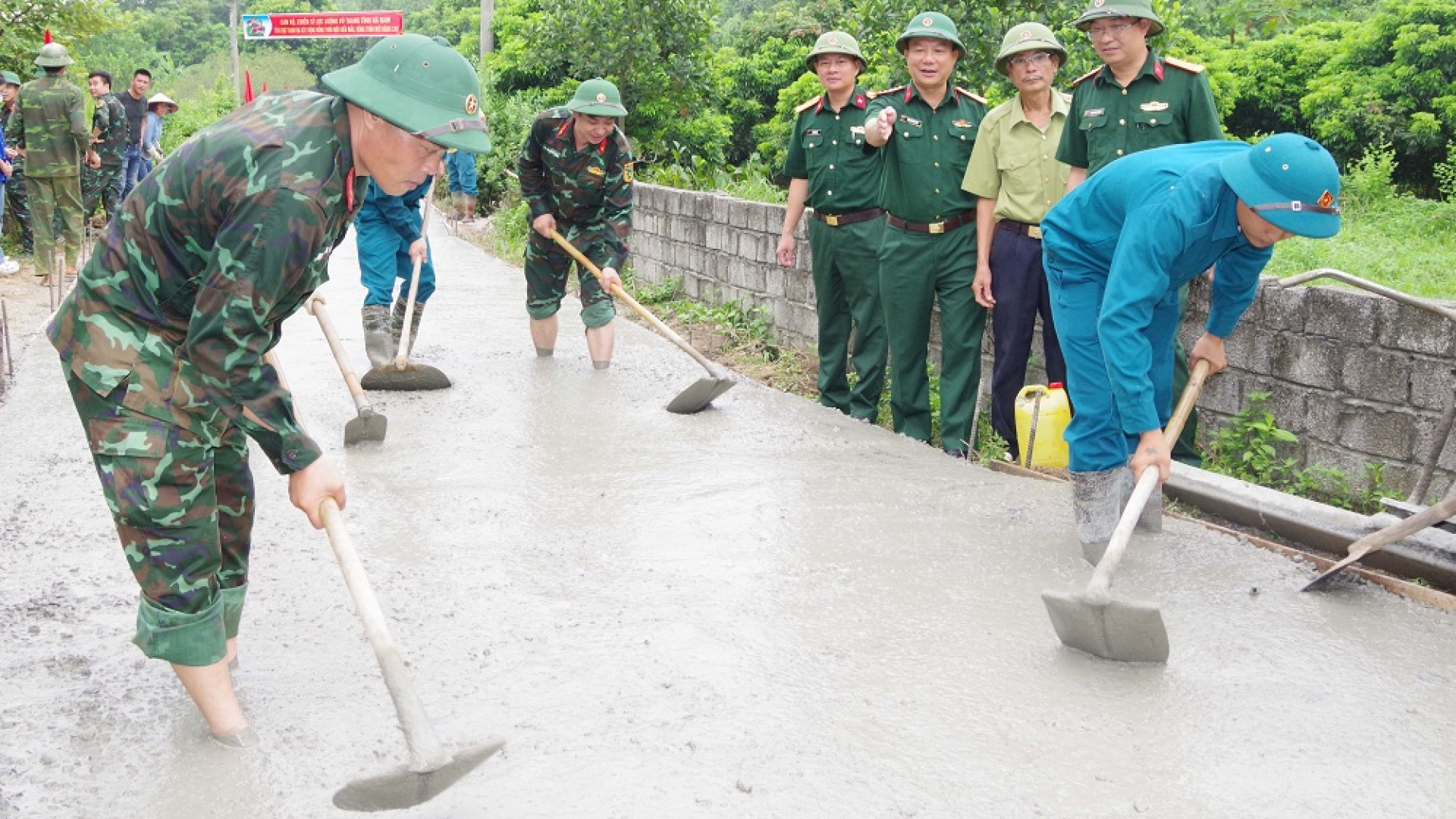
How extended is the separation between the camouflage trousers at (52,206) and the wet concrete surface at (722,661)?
6663 mm

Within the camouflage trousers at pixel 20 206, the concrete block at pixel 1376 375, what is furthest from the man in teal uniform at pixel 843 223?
→ the camouflage trousers at pixel 20 206

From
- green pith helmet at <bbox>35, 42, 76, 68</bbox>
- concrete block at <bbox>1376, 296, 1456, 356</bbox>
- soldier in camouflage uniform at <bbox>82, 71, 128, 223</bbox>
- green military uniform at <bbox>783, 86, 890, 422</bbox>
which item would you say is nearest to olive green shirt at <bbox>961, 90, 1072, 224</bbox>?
green military uniform at <bbox>783, 86, 890, 422</bbox>

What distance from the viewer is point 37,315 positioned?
31.8 ft

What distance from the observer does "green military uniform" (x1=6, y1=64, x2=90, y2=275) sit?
1122 cm

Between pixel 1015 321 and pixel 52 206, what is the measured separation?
9.19 m

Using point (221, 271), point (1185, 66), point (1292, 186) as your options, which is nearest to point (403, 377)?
point (1185, 66)

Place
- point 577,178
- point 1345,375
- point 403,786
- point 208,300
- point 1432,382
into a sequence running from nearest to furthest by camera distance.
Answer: point 403,786, point 208,300, point 1432,382, point 1345,375, point 577,178

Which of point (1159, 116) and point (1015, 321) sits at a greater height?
point (1159, 116)

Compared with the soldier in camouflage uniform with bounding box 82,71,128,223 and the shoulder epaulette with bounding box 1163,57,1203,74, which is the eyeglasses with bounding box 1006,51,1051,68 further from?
the soldier in camouflage uniform with bounding box 82,71,128,223

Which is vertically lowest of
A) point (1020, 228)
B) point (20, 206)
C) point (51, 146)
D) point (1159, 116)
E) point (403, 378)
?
point (20, 206)

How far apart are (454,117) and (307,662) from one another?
5.23 ft

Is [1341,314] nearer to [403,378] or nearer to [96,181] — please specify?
[403,378]

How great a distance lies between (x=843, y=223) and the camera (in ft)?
21.6

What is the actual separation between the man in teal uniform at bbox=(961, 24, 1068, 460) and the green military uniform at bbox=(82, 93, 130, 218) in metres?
10.3
